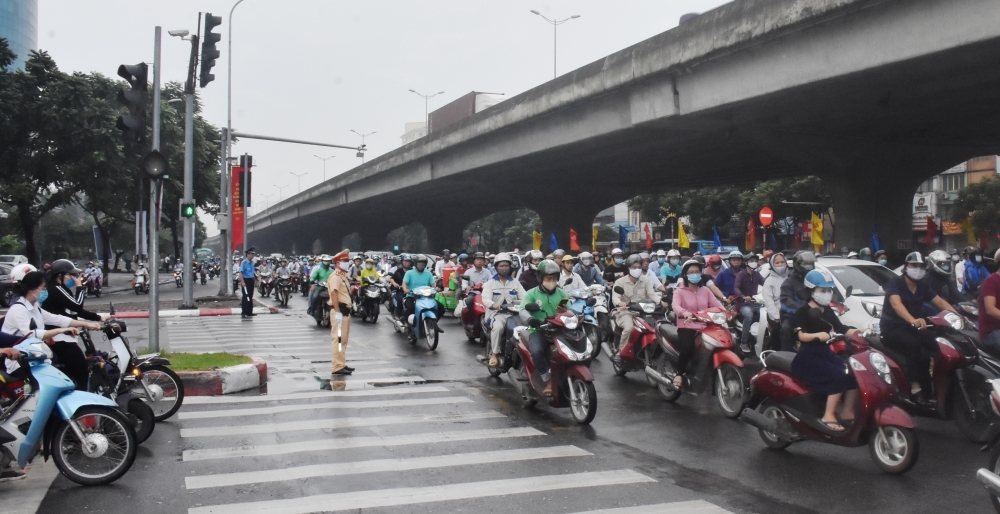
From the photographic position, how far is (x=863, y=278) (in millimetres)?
12461

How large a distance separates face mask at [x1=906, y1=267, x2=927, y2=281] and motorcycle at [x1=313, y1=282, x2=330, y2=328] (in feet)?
47.4

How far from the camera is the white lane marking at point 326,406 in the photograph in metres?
8.98

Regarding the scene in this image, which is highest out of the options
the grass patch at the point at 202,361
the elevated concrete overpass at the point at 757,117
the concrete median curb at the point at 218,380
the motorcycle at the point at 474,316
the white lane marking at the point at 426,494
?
the elevated concrete overpass at the point at 757,117

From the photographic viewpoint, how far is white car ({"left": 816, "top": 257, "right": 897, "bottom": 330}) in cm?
1141

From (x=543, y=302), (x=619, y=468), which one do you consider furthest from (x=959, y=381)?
(x=543, y=302)

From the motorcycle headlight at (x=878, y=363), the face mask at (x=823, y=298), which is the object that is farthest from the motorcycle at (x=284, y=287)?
the motorcycle headlight at (x=878, y=363)

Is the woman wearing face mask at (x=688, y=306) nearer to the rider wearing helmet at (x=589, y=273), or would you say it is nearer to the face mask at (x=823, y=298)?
the face mask at (x=823, y=298)

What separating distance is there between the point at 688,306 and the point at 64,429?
20.2 ft

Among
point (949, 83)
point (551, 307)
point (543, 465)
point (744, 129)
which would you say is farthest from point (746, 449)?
point (744, 129)

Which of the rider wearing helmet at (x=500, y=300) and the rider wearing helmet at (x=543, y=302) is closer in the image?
the rider wearing helmet at (x=543, y=302)

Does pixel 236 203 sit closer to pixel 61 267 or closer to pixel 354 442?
pixel 61 267

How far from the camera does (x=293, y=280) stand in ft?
129

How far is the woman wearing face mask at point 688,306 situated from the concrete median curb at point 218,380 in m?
5.20

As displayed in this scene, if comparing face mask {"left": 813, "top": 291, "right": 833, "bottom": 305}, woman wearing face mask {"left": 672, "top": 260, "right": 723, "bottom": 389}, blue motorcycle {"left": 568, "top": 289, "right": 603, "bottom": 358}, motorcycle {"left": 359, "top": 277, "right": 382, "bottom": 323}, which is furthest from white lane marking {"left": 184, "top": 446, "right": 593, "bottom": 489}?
motorcycle {"left": 359, "top": 277, "right": 382, "bottom": 323}
